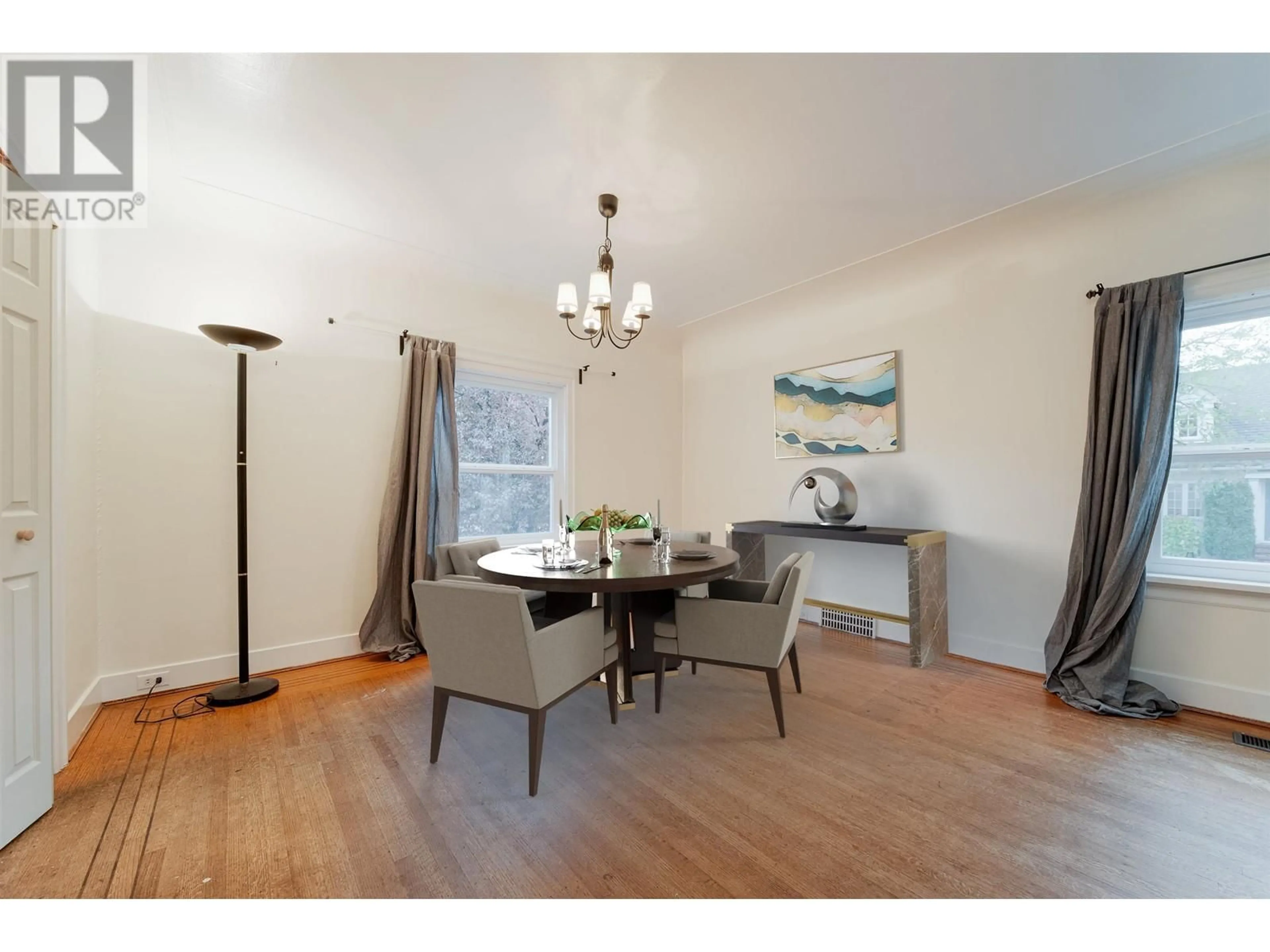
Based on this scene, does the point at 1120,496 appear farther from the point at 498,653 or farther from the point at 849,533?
the point at 498,653

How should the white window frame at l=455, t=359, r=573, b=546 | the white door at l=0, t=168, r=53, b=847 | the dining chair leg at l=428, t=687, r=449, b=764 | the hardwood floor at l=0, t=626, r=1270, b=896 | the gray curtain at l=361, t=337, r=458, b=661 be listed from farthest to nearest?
the white window frame at l=455, t=359, r=573, b=546, the gray curtain at l=361, t=337, r=458, b=661, the dining chair leg at l=428, t=687, r=449, b=764, the white door at l=0, t=168, r=53, b=847, the hardwood floor at l=0, t=626, r=1270, b=896

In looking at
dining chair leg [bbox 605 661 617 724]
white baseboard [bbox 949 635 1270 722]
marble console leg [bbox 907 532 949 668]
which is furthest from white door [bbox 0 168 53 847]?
white baseboard [bbox 949 635 1270 722]

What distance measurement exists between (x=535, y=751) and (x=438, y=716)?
474mm

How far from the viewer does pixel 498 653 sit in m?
1.78

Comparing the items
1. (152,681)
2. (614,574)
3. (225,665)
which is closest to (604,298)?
(614,574)

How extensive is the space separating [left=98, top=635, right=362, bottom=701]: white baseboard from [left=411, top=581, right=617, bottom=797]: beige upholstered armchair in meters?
1.53

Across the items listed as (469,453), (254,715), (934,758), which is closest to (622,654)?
(934,758)

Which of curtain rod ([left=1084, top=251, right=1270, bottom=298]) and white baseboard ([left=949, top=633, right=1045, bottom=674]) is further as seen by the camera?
white baseboard ([left=949, top=633, right=1045, bottom=674])

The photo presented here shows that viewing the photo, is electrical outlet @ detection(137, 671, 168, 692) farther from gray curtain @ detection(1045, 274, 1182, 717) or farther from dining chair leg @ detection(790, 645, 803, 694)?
gray curtain @ detection(1045, 274, 1182, 717)

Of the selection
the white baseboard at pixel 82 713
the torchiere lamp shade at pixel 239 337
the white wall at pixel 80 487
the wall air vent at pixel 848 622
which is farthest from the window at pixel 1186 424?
the white baseboard at pixel 82 713

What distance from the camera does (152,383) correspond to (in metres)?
2.55

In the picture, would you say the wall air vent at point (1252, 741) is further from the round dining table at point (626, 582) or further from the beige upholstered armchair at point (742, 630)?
the round dining table at point (626, 582)

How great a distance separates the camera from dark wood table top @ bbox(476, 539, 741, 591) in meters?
1.94
